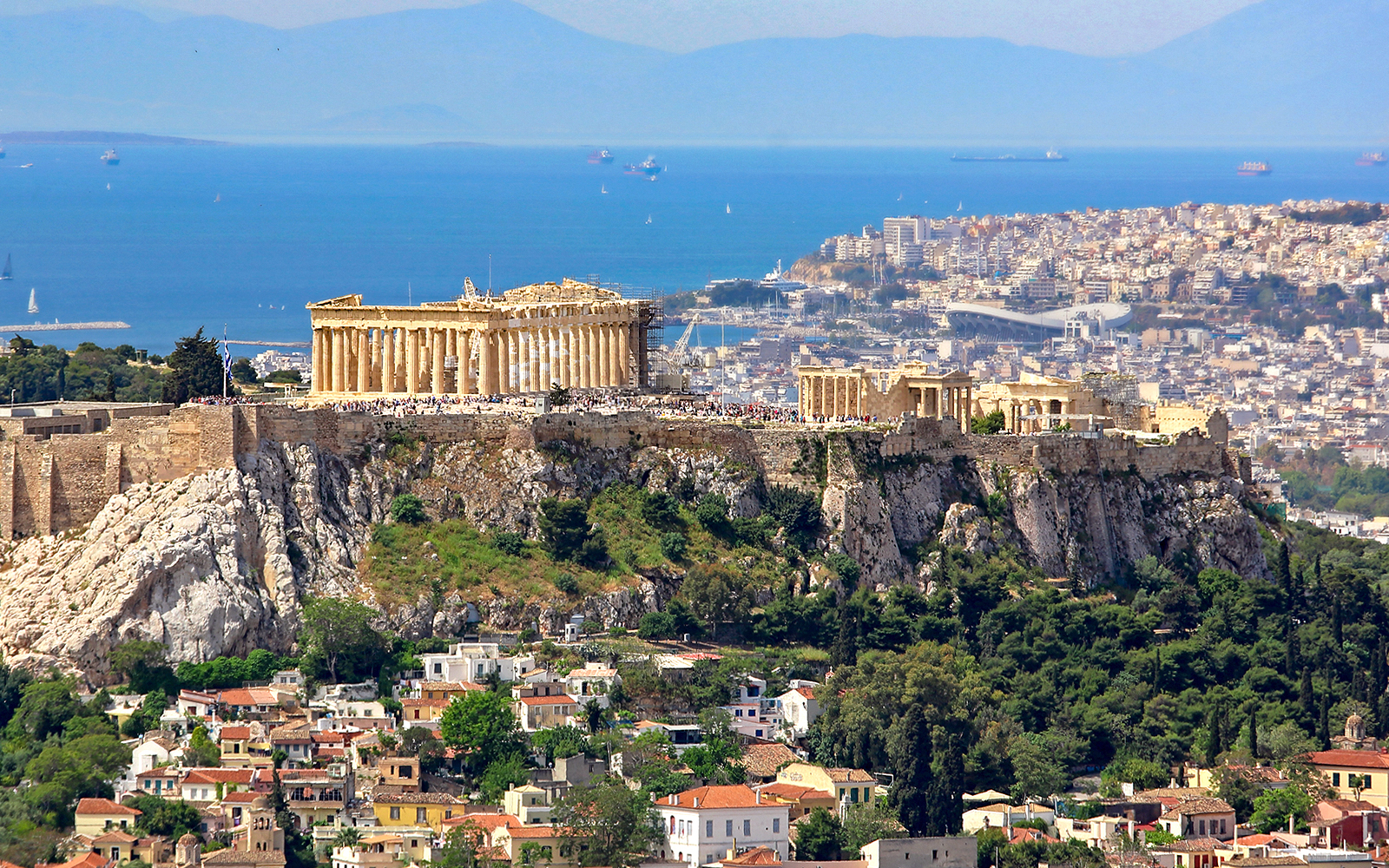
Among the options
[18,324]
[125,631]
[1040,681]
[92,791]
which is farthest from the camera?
[18,324]

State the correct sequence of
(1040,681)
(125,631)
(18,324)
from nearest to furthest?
(125,631) → (1040,681) → (18,324)

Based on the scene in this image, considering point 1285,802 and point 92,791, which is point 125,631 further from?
point 1285,802

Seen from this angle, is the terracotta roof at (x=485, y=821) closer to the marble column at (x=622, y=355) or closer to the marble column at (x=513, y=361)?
the marble column at (x=513, y=361)

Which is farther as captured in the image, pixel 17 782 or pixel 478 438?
pixel 478 438

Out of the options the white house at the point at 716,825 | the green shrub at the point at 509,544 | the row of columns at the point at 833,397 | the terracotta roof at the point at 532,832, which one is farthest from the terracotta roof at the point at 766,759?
the row of columns at the point at 833,397

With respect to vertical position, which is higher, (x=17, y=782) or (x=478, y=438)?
(x=478, y=438)

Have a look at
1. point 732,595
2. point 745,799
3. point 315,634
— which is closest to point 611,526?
point 732,595

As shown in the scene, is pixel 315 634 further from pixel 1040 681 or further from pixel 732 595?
pixel 1040 681
